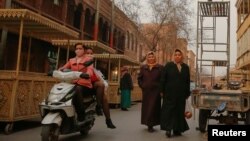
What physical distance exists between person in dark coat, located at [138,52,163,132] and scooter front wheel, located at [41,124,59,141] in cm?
320

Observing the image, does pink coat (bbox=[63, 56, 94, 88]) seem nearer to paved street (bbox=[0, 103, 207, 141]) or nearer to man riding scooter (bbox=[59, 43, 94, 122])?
man riding scooter (bbox=[59, 43, 94, 122])

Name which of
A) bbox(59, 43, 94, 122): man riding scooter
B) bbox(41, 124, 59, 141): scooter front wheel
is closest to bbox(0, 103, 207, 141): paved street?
bbox(59, 43, 94, 122): man riding scooter

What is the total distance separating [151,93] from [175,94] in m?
0.92

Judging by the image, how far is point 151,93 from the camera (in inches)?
387

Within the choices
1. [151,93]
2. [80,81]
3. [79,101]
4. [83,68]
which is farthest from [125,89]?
[79,101]

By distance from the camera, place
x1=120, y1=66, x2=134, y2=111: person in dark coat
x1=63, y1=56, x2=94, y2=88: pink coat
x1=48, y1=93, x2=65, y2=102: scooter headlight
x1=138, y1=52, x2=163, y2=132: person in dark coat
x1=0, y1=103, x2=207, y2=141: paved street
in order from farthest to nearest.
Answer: x1=120, y1=66, x2=134, y2=111: person in dark coat
x1=138, y1=52, x2=163, y2=132: person in dark coat
x1=0, y1=103, x2=207, y2=141: paved street
x1=63, y1=56, x2=94, y2=88: pink coat
x1=48, y1=93, x2=65, y2=102: scooter headlight

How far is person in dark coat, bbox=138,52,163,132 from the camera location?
9.65 metres

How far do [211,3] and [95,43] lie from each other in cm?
533

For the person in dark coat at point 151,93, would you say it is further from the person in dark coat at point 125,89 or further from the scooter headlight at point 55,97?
the person in dark coat at point 125,89

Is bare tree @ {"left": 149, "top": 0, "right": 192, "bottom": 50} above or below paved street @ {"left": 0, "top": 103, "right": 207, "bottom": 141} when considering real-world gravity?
above

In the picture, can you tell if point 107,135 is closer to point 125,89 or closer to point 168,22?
point 125,89

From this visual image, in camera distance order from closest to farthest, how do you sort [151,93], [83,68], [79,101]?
1. [79,101]
2. [83,68]
3. [151,93]

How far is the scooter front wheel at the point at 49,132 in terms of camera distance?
666cm

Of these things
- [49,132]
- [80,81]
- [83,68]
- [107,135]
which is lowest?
[107,135]
